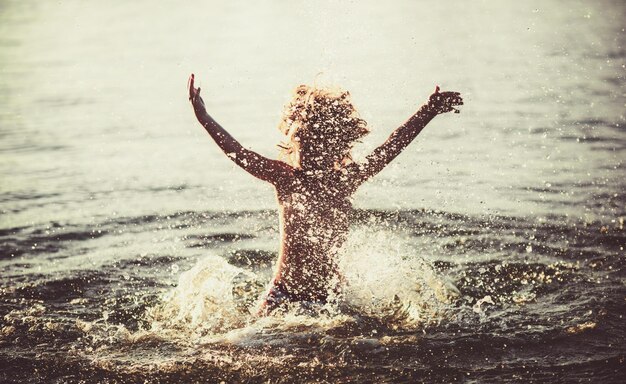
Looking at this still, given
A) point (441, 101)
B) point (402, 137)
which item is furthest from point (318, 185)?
point (441, 101)

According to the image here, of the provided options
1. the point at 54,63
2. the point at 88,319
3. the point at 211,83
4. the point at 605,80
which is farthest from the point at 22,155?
the point at 605,80

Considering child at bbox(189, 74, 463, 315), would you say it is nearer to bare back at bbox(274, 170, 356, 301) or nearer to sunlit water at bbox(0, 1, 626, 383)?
bare back at bbox(274, 170, 356, 301)

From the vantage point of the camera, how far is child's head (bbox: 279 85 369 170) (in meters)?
4.77

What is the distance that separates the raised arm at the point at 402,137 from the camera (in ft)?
15.5

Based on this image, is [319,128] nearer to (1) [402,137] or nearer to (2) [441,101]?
(1) [402,137]

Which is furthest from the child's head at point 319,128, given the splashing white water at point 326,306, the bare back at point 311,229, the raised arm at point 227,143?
the splashing white water at point 326,306

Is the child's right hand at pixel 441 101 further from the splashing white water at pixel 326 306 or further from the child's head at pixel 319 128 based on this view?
the splashing white water at pixel 326 306

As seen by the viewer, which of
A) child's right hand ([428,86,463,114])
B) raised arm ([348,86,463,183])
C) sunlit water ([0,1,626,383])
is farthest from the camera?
child's right hand ([428,86,463,114])

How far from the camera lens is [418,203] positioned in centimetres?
755

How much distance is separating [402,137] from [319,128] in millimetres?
557

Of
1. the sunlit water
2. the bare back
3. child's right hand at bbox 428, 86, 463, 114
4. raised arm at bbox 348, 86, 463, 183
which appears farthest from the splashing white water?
child's right hand at bbox 428, 86, 463, 114

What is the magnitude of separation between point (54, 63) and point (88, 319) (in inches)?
542

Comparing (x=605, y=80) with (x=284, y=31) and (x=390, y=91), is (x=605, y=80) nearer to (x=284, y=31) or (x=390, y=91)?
(x=390, y=91)

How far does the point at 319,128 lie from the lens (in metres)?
4.78
